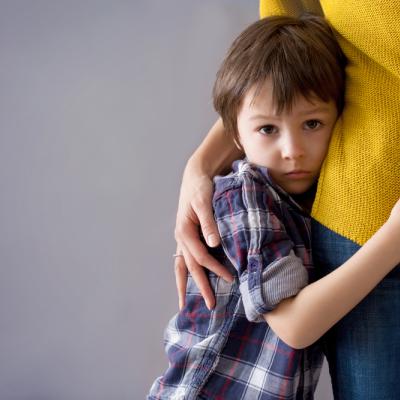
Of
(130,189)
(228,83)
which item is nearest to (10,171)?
(130,189)

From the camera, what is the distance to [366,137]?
83 cm

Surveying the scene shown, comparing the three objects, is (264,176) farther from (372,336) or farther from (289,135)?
(372,336)

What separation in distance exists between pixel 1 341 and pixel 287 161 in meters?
0.96

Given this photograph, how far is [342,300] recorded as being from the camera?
787mm

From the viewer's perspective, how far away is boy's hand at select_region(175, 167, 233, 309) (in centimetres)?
93

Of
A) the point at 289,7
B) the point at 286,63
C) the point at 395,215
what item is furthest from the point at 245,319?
the point at 289,7

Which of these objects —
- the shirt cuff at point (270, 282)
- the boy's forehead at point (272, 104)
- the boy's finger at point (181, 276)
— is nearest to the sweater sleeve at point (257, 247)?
the shirt cuff at point (270, 282)

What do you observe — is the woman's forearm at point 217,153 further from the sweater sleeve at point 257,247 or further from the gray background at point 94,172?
the gray background at point 94,172

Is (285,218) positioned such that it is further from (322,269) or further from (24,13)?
(24,13)

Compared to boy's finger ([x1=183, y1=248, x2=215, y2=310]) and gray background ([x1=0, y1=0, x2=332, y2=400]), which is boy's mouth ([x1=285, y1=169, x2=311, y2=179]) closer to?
boy's finger ([x1=183, y1=248, x2=215, y2=310])

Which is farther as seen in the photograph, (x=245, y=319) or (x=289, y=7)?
(x=289, y=7)

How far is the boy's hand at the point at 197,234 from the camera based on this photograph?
3.05 ft

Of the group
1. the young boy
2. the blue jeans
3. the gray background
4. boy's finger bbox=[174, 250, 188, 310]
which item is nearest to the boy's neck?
the young boy

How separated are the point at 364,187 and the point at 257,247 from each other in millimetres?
184
